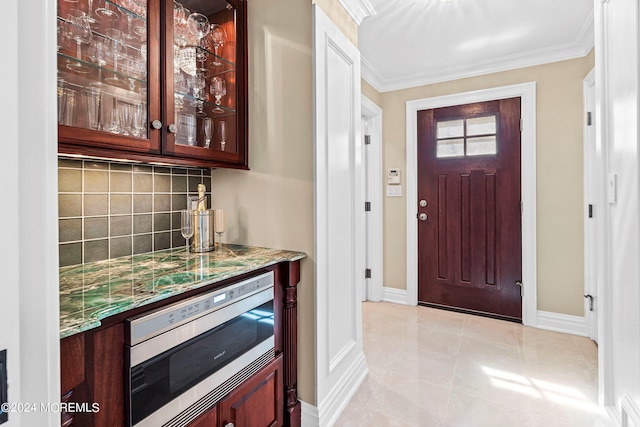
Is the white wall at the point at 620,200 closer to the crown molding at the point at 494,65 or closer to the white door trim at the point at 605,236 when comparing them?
the white door trim at the point at 605,236

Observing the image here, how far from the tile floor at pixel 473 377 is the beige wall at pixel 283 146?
0.58 m

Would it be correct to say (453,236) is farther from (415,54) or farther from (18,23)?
(18,23)

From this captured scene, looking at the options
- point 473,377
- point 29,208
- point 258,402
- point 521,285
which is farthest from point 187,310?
point 521,285

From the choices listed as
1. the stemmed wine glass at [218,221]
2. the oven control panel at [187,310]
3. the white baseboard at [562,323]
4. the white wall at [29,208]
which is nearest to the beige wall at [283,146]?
the stemmed wine glass at [218,221]

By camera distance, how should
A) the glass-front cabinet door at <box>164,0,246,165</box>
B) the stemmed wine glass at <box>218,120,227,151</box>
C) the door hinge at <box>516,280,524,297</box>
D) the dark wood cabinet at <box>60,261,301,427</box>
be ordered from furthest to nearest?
the door hinge at <box>516,280,524,297</box>
the stemmed wine glass at <box>218,120,227,151</box>
the glass-front cabinet door at <box>164,0,246,165</box>
the dark wood cabinet at <box>60,261,301,427</box>

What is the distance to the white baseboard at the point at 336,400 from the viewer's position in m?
1.61

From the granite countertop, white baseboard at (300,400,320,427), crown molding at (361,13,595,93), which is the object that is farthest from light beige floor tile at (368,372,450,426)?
crown molding at (361,13,595,93)

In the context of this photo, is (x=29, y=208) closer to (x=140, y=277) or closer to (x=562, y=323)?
(x=140, y=277)

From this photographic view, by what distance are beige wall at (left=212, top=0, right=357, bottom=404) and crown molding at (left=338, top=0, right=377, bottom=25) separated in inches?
5.8

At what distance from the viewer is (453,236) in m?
3.25

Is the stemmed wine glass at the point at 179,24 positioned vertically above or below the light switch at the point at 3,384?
above

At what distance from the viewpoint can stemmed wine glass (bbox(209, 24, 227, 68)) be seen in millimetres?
1647

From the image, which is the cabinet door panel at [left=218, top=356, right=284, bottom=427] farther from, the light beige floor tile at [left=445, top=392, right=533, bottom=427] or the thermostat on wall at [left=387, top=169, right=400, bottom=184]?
the thermostat on wall at [left=387, top=169, right=400, bottom=184]

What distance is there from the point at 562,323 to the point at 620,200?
2051 mm
